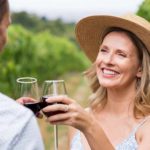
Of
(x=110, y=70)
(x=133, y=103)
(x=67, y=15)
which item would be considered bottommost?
(x=67, y=15)

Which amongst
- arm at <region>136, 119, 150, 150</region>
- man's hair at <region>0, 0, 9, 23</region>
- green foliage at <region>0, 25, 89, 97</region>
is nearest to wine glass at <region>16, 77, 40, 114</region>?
arm at <region>136, 119, 150, 150</region>

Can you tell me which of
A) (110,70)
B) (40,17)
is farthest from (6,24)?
(40,17)

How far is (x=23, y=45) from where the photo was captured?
13.0m

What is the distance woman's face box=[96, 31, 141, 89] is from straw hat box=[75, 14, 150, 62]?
0.07 m

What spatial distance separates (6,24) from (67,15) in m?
24.5

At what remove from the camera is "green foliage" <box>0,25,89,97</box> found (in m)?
11.3

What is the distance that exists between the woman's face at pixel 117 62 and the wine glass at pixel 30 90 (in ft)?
2.48

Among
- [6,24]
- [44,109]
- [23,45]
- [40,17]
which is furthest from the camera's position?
[40,17]

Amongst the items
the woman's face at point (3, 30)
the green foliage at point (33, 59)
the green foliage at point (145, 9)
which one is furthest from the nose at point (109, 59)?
the green foliage at point (33, 59)

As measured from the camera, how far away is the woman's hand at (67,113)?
252 centimetres

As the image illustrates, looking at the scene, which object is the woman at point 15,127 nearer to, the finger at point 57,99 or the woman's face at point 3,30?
the woman's face at point 3,30

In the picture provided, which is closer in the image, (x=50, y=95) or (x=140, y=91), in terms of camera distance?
(x=50, y=95)

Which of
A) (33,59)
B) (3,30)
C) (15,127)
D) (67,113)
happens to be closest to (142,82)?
(67,113)

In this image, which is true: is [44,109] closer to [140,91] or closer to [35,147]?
[35,147]
